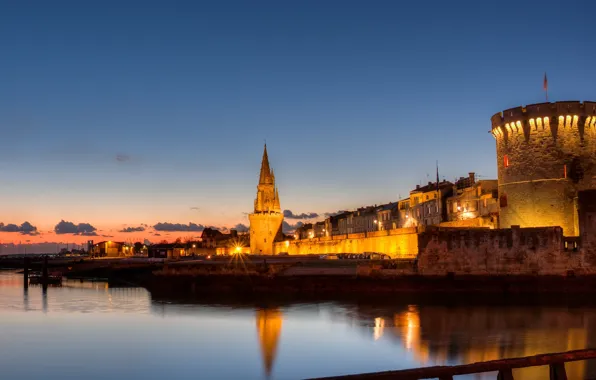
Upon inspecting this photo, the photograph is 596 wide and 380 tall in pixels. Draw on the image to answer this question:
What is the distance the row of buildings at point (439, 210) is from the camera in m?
43.4

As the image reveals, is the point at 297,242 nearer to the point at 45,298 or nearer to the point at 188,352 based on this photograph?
the point at 45,298

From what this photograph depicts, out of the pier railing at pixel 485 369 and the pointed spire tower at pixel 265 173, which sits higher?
the pointed spire tower at pixel 265 173

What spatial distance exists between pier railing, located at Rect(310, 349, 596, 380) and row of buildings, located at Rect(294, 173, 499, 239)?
32269mm

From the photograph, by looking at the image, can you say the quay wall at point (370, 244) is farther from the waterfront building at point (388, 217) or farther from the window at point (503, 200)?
the waterfront building at point (388, 217)

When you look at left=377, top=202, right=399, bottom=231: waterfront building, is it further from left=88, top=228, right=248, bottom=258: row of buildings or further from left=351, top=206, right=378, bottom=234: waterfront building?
left=88, top=228, right=248, bottom=258: row of buildings

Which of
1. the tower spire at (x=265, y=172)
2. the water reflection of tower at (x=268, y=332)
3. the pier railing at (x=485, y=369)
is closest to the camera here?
the pier railing at (x=485, y=369)

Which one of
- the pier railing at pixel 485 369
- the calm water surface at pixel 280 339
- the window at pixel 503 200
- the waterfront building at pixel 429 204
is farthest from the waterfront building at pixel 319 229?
the pier railing at pixel 485 369

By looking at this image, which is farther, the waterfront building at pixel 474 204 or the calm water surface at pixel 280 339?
the waterfront building at pixel 474 204

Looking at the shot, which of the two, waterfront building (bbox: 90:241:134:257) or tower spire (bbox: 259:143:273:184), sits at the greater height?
tower spire (bbox: 259:143:273:184)

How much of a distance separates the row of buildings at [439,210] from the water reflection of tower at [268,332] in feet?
62.6

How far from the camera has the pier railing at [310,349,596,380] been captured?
6.07m

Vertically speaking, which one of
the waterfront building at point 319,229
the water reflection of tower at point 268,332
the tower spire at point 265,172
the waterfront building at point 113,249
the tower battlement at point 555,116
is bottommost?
the water reflection of tower at point 268,332

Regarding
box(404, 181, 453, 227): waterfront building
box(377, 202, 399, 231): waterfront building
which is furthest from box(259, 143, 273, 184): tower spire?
box(404, 181, 453, 227): waterfront building

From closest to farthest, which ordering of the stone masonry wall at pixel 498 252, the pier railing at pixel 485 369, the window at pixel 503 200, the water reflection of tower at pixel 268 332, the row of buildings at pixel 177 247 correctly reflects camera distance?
1. the pier railing at pixel 485 369
2. the water reflection of tower at pixel 268 332
3. the stone masonry wall at pixel 498 252
4. the window at pixel 503 200
5. the row of buildings at pixel 177 247
